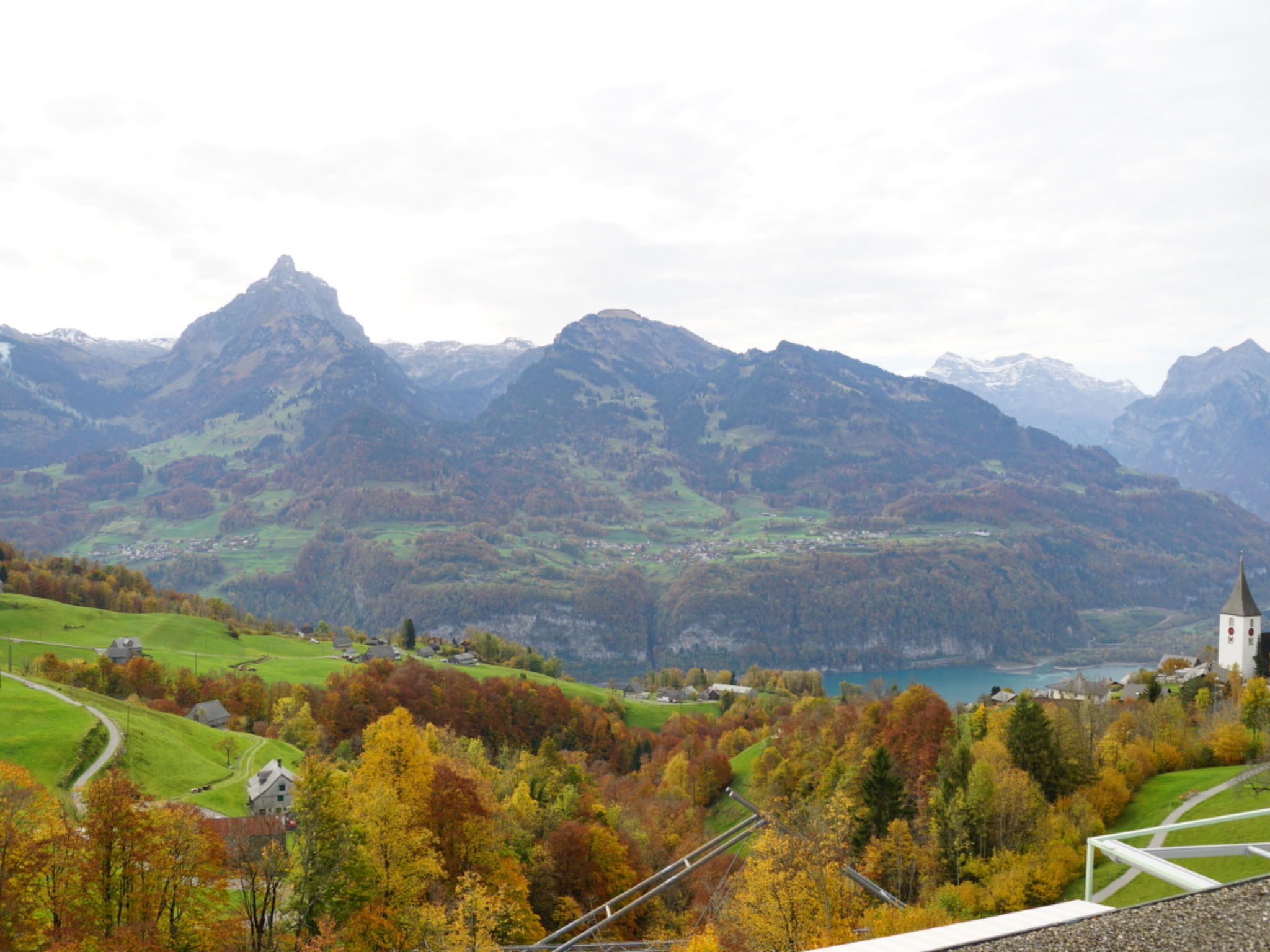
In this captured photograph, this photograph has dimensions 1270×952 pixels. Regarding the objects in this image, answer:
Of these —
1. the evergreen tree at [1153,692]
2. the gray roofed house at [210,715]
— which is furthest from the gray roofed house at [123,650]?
the evergreen tree at [1153,692]

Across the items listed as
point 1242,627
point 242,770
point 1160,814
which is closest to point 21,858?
point 242,770

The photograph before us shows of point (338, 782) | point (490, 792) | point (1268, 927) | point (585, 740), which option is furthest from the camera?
point (585, 740)

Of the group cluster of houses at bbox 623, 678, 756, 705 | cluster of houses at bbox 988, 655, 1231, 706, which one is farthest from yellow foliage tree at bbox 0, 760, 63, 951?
cluster of houses at bbox 623, 678, 756, 705

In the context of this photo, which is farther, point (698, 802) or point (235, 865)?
point (698, 802)

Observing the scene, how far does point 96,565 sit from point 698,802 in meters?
117

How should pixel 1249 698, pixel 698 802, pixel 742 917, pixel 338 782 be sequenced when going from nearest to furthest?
1. pixel 742 917
2. pixel 338 782
3. pixel 1249 698
4. pixel 698 802

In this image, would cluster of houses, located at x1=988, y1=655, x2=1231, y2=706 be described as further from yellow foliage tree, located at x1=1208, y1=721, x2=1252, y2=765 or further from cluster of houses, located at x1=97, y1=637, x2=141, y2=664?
cluster of houses, located at x1=97, y1=637, x2=141, y2=664

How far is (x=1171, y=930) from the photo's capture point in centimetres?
1468

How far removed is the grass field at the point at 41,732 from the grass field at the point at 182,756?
6.93 ft

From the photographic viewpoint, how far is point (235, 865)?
25.9 m

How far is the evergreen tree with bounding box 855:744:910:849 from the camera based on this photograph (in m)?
47.6

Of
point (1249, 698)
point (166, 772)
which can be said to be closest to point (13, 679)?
point (166, 772)

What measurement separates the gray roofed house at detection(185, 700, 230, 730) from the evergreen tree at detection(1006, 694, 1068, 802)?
204 feet

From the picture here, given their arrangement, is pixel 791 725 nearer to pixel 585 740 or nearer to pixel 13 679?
pixel 585 740
